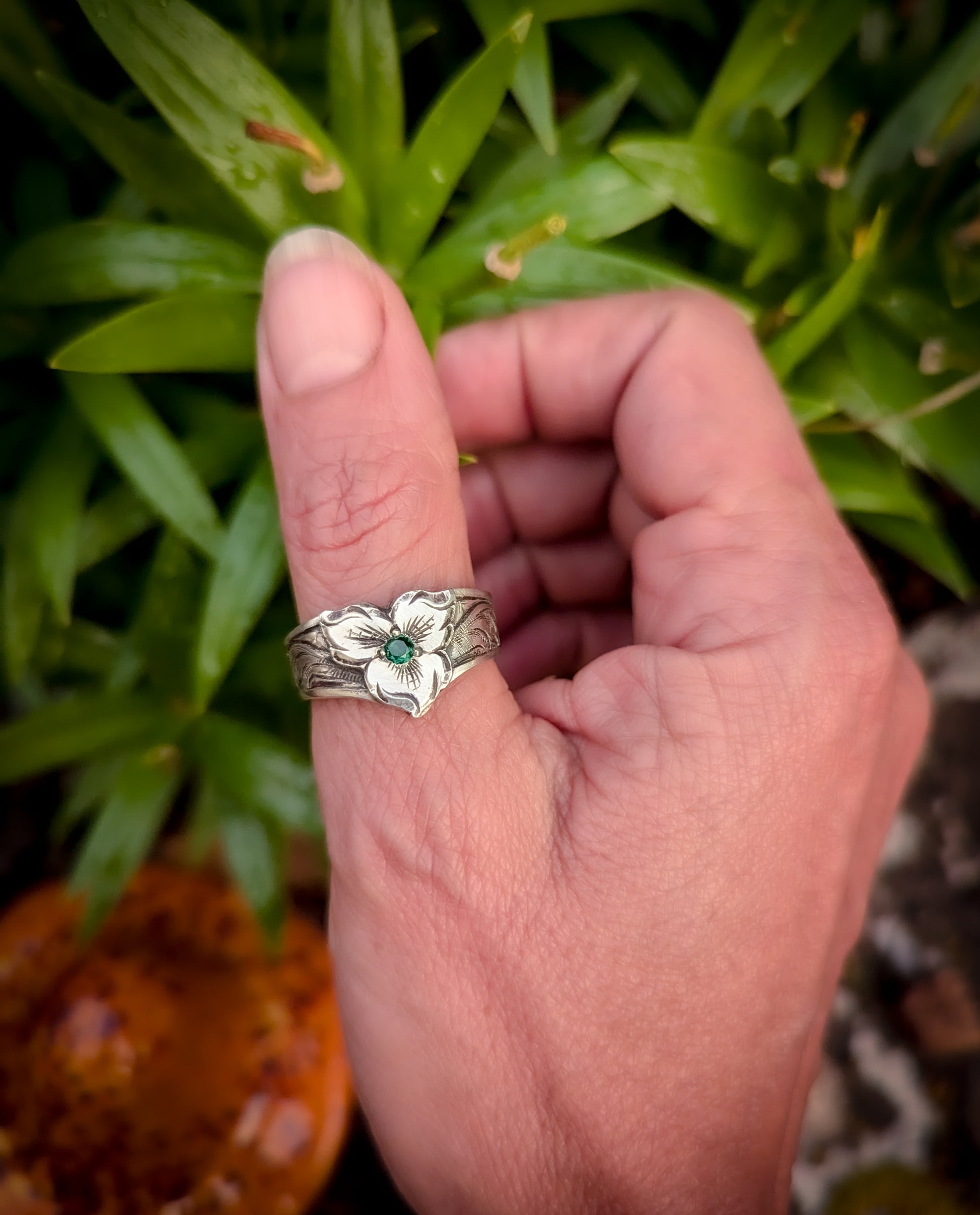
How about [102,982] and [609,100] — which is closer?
[609,100]

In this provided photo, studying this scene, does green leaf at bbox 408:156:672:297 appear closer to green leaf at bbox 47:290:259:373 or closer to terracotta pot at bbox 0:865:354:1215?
green leaf at bbox 47:290:259:373

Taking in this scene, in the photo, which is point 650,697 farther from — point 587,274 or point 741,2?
point 741,2

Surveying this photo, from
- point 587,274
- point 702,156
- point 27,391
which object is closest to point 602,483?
point 587,274

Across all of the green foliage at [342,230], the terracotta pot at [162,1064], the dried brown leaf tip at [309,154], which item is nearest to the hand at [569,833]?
the dried brown leaf tip at [309,154]

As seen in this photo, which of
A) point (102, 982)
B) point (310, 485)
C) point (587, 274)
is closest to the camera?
Result: point (310, 485)

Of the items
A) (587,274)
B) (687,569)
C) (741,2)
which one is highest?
(741,2)

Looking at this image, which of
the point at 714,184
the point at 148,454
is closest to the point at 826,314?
the point at 714,184
